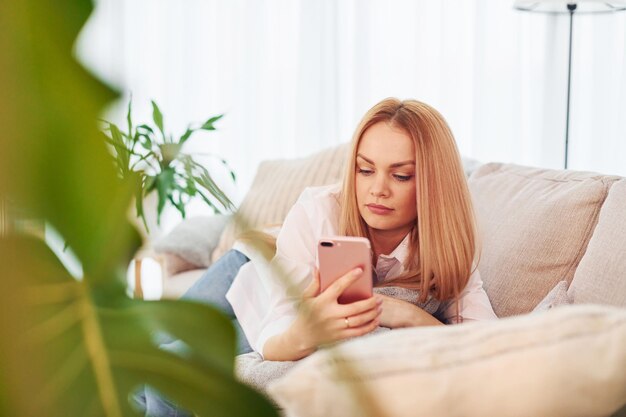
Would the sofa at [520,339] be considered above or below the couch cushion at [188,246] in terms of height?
above

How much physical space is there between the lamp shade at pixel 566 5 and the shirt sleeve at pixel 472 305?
1.71 meters

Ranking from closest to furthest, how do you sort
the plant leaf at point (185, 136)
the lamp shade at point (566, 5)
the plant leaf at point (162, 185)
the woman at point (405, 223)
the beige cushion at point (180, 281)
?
1. the plant leaf at point (162, 185)
2. the plant leaf at point (185, 136)
3. the woman at point (405, 223)
4. the beige cushion at point (180, 281)
5. the lamp shade at point (566, 5)

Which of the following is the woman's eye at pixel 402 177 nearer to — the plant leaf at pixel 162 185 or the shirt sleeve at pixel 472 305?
the shirt sleeve at pixel 472 305

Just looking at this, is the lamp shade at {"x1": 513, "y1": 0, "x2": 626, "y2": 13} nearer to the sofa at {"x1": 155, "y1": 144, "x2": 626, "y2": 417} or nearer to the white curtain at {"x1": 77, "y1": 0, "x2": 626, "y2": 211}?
the white curtain at {"x1": 77, "y1": 0, "x2": 626, "y2": 211}

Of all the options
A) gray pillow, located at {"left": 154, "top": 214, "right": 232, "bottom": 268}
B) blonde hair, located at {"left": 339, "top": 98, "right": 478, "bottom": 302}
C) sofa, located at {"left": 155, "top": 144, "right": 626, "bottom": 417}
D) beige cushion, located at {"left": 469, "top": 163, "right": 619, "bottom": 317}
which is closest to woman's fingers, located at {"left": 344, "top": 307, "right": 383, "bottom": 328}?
sofa, located at {"left": 155, "top": 144, "right": 626, "bottom": 417}

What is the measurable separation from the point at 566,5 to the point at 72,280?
3.30m

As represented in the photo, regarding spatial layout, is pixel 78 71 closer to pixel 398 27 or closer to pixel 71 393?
pixel 71 393

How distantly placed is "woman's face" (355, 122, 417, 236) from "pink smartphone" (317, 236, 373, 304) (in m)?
0.31

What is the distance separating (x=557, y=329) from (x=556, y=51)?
341 centimetres

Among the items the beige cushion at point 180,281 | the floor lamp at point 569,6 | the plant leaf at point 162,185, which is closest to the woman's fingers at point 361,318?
the plant leaf at point 162,185

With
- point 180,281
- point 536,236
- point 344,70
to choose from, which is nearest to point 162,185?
point 536,236

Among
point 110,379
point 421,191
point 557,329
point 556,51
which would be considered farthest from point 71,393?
point 556,51

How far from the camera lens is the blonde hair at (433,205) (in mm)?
1632

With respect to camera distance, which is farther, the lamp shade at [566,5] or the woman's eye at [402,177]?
the lamp shade at [566,5]
